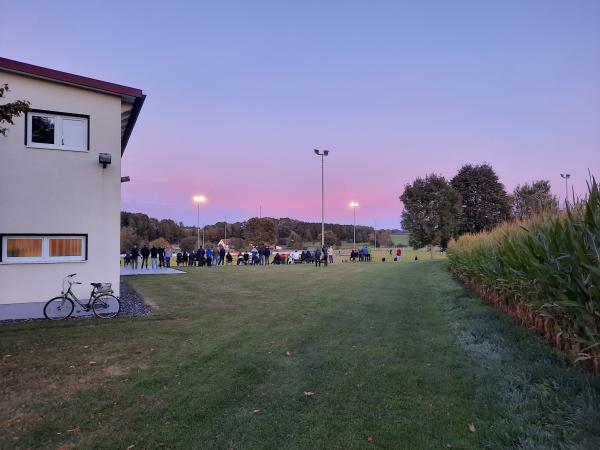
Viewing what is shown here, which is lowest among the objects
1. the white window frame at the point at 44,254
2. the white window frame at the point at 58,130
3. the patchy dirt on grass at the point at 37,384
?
the patchy dirt on grass at the point at 37,384

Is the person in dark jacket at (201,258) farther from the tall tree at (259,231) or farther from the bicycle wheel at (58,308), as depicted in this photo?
the tall tree at (259,231)

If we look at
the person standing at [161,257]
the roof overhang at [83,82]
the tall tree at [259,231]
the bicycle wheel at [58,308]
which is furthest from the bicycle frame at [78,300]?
the tall tree at [259,231]

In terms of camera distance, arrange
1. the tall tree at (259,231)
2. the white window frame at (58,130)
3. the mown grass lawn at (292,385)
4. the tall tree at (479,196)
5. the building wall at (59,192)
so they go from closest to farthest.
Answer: the mown grass lawn at (292,385) → the building wall at (59,192) → the white window frame at (58,130) → the tall tree at (479,196) → the tall tree at (259,231)

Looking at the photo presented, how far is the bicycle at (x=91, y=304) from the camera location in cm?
964

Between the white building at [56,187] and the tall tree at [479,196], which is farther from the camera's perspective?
the tall tree at [479,196]

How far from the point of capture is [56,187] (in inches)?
408

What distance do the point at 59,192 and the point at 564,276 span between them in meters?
10.9

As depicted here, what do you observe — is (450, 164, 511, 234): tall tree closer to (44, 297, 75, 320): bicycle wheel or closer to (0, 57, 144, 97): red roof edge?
(0, 57, 144, 97): red roof edge

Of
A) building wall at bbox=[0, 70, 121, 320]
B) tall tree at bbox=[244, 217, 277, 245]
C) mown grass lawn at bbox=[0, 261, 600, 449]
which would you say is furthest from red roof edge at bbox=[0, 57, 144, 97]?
tall tree at bbox=[244, 217, 277, 245]

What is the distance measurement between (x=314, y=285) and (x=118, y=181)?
8442 millimetres

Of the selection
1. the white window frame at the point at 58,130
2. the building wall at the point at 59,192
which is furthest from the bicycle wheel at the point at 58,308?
the white window frame at the point at 58,130

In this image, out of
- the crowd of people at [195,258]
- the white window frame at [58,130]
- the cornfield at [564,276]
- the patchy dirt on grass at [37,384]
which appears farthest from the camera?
the crowd of people at [195,258]

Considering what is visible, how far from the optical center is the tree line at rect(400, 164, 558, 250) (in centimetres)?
4350

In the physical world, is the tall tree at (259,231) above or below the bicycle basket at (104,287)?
above
